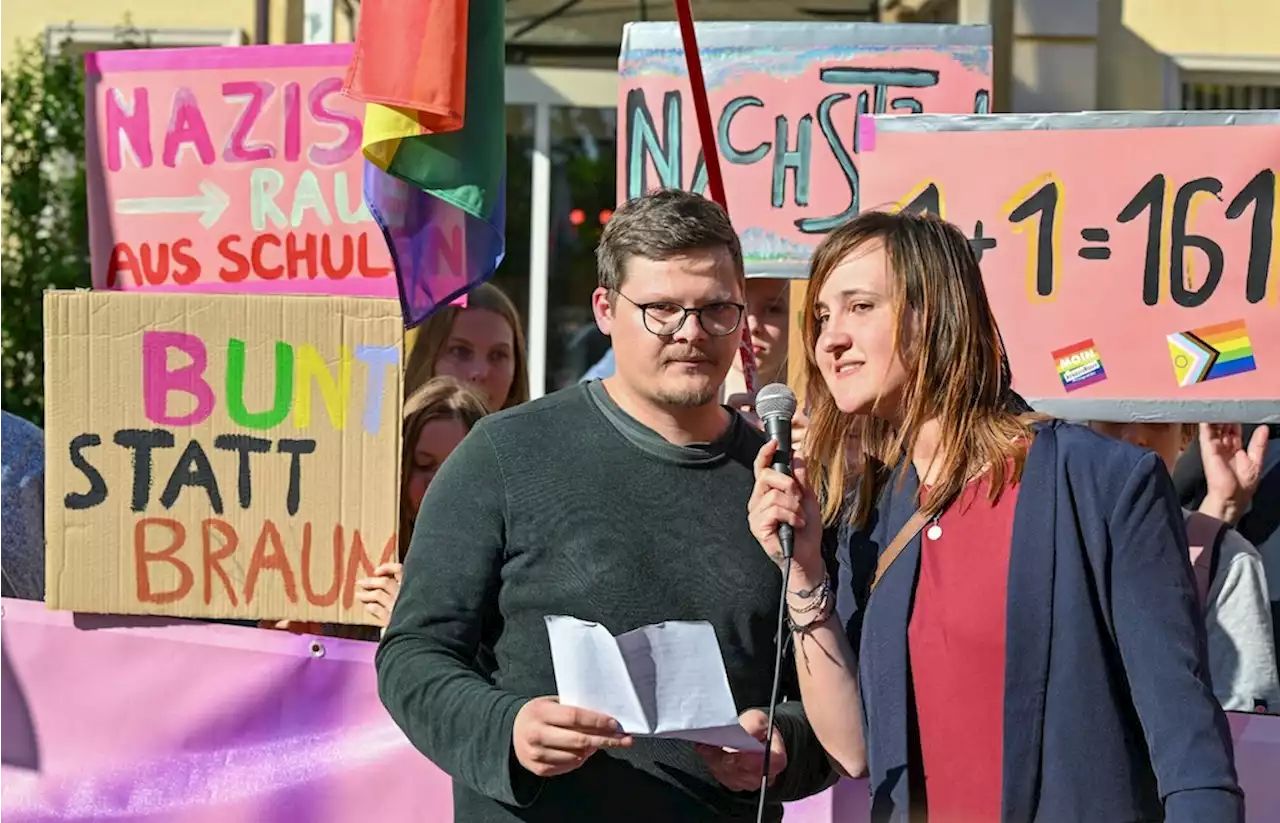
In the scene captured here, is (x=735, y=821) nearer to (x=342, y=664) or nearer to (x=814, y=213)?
(x=342, y=664)

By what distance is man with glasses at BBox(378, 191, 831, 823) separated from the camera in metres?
2.49

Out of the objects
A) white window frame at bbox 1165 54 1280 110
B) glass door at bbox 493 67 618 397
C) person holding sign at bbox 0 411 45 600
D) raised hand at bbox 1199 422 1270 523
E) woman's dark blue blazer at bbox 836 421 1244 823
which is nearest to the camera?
woman's dark blue blazer at bbox 836 421 1244 823

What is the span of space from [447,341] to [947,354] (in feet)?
8.36

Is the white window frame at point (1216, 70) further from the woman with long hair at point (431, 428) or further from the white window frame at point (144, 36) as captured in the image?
the woman with long hair at point (431, 428)

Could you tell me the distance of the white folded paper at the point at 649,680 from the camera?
2.22m

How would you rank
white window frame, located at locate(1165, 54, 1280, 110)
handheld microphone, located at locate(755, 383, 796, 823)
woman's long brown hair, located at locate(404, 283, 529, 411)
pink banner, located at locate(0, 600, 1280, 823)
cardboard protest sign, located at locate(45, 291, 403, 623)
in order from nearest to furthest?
handheld microphone, located at locate(755, 383, 796, 823) → cardboard protest sign, located at locate(45, 291, 403, 623) → pink banner, located at locate(0, 600, 1280, 823) → woman's long brown hair, located at locate(404, 283, 529, 411) → white window frame, located at locate(1165, 54, 1280, 110)

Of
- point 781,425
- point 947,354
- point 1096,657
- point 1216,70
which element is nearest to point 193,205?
point 781,425

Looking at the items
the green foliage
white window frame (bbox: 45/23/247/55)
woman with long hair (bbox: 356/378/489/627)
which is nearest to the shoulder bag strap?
woman with long hair (bbox: 356/378/489/627)

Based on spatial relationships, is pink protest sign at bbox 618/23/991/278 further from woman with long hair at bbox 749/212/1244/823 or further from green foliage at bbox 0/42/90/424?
green foliage at bbox 0/42/90/424

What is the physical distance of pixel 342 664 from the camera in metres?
3.68

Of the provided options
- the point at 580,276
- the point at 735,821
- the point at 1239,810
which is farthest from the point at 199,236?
the point at 580,276

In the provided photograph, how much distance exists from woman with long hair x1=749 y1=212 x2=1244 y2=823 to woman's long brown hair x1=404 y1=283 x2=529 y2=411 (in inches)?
91.2

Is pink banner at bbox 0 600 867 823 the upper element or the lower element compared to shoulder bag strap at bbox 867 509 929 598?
lower

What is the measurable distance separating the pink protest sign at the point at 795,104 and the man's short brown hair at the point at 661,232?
1.66 meters
